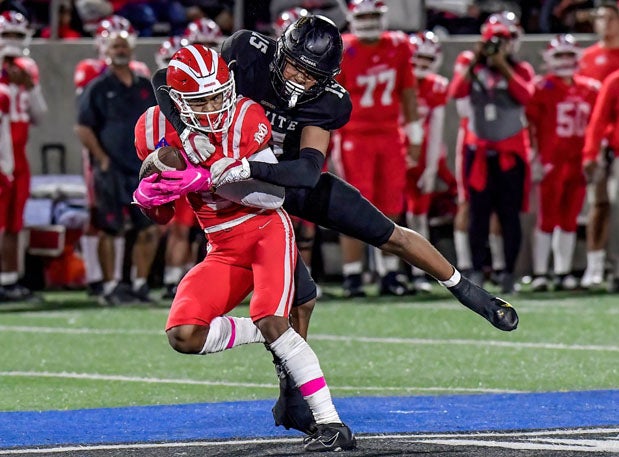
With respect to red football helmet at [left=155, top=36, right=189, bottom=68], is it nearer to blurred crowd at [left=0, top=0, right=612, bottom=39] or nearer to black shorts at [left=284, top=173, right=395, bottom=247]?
blurred crowd at [left=0, top=0, right=612, bottom=39]

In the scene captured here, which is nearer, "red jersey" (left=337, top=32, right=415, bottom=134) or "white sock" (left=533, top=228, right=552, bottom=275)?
"red jersey" (left=337, top=32, right=415, bottom=134)

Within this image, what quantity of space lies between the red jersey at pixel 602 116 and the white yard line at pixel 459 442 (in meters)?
5.56

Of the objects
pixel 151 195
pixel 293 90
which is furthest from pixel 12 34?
pixel 151 195

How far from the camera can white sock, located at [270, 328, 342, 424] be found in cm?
533

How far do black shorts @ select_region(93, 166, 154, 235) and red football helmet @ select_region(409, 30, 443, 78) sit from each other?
7.96 feet

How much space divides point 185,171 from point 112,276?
5709 mm

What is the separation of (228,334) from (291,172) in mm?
647

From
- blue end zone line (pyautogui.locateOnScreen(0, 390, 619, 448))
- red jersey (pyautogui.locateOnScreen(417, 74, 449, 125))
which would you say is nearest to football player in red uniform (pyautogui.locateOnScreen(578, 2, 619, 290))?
red jersey (pyautogui.locateOnScreen(417, 74, 449, 125))

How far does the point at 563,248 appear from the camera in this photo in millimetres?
Result: 11617

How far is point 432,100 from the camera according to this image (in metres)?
11.8

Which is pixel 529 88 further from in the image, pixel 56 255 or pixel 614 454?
pixel 614 454

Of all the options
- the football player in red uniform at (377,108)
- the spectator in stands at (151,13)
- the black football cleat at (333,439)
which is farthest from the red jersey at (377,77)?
the black football cleat at (333,439)

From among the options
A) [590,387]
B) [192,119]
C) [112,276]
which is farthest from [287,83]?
[112,276]

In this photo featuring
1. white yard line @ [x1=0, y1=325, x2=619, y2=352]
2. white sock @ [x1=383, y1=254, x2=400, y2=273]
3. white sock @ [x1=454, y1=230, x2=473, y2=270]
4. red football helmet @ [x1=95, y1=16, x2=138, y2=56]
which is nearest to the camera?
white yard line @ [x1=0, y1=325, x2=619, y2=352]
